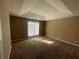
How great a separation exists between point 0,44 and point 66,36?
4.68m

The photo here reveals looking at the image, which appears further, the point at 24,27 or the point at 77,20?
the point at 24,27

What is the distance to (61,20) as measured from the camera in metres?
5.59

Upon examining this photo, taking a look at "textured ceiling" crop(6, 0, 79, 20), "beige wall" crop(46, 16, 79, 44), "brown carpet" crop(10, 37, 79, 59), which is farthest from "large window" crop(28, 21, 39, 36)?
"brown carpet" crop(10, 37, 79, 59)

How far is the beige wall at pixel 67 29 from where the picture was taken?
4273 millimetres

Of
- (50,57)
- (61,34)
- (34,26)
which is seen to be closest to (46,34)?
(34,26)

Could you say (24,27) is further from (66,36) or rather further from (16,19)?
(66,36)

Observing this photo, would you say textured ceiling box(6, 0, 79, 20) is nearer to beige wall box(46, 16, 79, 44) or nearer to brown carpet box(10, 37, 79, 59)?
beige wall box(46, 16, 79, 44)

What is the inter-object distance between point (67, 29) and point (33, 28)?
3753 millimetres

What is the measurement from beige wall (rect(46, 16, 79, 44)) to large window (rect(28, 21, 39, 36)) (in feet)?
6.79

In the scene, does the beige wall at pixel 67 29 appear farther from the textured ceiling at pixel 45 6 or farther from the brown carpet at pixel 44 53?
the brown carpet at pixel 44 53

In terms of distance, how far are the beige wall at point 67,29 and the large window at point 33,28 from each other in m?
2.07

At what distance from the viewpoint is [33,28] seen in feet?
24.2

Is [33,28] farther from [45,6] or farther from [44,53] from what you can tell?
[44,53]

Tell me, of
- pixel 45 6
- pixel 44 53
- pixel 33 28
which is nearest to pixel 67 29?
pixel 45 6
